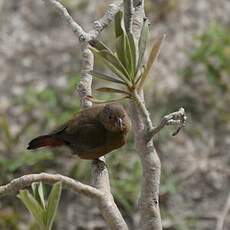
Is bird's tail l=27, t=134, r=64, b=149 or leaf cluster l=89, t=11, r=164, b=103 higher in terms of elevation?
leaf cluster l=89, t=11, r=164, b=103

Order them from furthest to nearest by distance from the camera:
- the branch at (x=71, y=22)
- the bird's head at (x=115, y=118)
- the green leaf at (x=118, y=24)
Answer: the bird's head at (x=115, y=118) → the branch at (x=71, y=22) → the green leaf at (x=118, y=24)

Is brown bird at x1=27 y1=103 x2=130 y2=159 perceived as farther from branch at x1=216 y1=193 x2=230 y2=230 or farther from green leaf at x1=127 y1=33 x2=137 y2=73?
branch at x1=216 y1=193 x2=230 y2=230

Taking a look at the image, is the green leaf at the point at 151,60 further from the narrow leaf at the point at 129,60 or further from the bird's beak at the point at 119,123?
the bird's beak at the point at 119,123

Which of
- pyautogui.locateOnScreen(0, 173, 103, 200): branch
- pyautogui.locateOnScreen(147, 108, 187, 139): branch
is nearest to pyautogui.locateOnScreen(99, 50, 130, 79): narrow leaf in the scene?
pyautogui.locateOnScreen(147, 108, 187, 139): branch

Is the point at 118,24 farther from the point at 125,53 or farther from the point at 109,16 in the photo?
the point at 109,16

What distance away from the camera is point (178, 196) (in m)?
3.42

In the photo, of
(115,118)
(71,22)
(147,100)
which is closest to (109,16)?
(71,22)

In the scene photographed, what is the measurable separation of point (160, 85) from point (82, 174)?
2.89ft

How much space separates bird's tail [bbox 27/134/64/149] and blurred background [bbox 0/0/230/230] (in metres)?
0.97

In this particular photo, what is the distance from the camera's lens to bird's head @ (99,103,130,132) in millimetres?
2002

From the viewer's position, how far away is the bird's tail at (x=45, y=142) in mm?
2092

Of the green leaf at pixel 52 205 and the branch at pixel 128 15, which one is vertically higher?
the branch at pixel 128 15

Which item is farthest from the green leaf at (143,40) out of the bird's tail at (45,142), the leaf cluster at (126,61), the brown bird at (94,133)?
the bird's tail at (45,142)

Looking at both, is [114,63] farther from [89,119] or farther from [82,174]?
[82,174]
